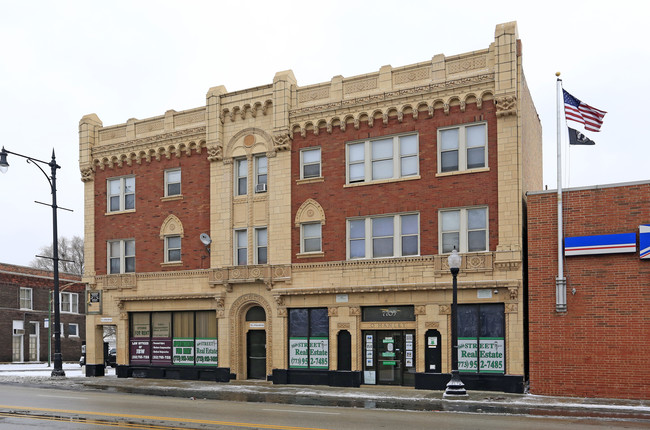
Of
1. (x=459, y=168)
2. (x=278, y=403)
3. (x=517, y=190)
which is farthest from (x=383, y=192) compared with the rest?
(x=278, y=403)

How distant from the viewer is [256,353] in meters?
29.4

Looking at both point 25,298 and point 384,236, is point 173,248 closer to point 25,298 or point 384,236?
point 384,236

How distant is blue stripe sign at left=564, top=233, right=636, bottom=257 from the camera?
21719 millimetres

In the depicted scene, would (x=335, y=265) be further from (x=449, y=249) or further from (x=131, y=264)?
(x=131, y=264)

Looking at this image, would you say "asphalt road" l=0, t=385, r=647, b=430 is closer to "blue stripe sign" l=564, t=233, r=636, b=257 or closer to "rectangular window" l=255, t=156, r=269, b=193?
"blue stripe sign" l=564, t=233, r=636, b=257

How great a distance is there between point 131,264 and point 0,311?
24.4 m

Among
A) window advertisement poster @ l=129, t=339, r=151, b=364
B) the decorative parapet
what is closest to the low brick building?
window advertisement poster @ l=129, t=339, r=151, b=364

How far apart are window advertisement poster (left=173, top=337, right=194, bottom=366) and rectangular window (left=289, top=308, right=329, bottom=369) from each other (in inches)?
203

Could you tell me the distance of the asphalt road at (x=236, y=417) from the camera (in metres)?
15.8

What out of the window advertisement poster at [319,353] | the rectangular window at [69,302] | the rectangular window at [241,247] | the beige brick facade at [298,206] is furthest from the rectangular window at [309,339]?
the rectangular window at [69,302]

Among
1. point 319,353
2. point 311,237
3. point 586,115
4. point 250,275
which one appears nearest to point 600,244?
point 586,115

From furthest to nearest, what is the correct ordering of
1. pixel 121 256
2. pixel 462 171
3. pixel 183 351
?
1. pixel 121 256
2. pixel 183 351
3. pixel 462 171

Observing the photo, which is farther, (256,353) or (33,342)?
(33,342)

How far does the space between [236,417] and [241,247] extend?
1293 centimetres
